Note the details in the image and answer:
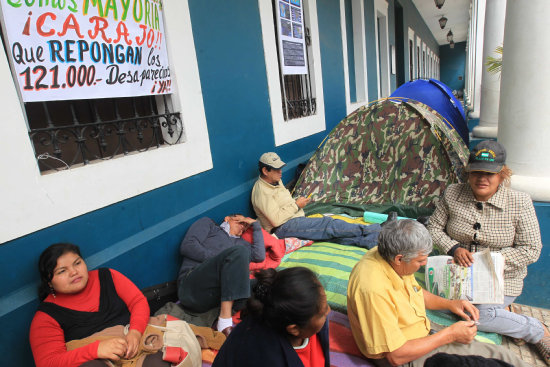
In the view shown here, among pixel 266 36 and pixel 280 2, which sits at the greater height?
pixel 280 2

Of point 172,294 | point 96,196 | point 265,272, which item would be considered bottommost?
point 172,294

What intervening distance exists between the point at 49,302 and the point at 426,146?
3388mm

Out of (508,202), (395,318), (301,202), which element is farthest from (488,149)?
(301,202)

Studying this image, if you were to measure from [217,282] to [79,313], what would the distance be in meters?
0.76

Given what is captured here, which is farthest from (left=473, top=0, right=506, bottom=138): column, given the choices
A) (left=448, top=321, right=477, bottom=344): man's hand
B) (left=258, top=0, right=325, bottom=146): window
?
(left=448, top=321, right=477, bottom=344): man's hand

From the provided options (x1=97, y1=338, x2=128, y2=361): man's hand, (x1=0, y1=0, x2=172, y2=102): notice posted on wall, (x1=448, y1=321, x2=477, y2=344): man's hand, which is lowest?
(x1=448, y1=321, x2=477, y2=344): man's hand

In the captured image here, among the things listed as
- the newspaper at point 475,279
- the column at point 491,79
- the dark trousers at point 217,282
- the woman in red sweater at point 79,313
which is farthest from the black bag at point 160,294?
the column at point 491,79

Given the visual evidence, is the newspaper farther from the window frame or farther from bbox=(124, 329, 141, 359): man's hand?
the window frame

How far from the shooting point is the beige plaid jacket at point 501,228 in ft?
6.45

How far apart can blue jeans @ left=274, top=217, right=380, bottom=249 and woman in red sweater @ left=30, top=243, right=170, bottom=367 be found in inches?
62.3

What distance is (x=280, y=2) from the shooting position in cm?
389

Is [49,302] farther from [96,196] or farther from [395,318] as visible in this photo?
[395,318]

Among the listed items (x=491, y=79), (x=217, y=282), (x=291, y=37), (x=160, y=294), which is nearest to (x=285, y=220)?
(x=217, y=282)

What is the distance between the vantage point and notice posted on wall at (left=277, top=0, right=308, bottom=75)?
3.95 meters
